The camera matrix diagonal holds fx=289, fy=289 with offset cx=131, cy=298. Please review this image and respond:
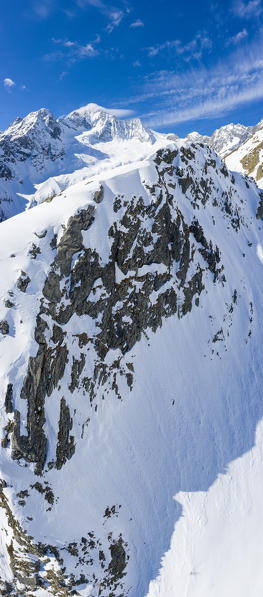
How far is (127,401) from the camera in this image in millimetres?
26844

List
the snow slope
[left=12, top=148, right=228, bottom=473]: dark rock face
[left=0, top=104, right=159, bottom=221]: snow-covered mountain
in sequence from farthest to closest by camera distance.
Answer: [left=0, top=104, right=159, bottom=221]: snow-covered mountain, the snow slope, [left=12, top=148, right=228, bottom=473]: dark rock face

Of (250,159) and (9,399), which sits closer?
(9,399)

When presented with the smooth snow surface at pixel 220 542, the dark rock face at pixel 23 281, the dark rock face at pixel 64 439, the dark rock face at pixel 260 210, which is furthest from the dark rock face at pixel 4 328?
the dark rock face at pixel 260 210

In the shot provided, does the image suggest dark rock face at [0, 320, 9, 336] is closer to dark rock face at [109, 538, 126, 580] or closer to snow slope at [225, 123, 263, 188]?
dark rock face at [109, 538, 126, 580]

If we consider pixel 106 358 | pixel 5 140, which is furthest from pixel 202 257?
pixel 5 140

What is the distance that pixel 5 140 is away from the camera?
146875 mm

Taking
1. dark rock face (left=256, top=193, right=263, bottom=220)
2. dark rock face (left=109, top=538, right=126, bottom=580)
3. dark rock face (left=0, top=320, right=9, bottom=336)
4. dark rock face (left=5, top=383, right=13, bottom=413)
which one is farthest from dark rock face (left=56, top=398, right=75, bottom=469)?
dark rock face (left=256, top=193, right=263, bottom=220)

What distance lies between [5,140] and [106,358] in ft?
525

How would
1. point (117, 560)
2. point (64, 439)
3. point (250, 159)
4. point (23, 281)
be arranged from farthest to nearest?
1. point (250, 159)
2. point (23, 281)
3. point (117, 560)
4. point (64, 439)

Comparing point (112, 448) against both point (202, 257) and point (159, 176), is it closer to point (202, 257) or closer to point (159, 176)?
point (202, 257)

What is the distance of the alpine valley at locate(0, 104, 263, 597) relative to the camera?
21.4 meters

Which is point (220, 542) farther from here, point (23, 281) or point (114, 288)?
point (23, 281)

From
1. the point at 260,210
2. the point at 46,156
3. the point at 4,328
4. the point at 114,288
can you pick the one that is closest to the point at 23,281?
the point at 4,328

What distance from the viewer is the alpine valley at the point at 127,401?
70.2 ft
